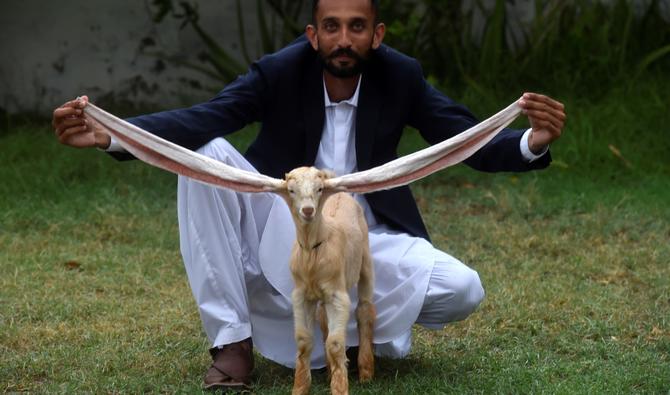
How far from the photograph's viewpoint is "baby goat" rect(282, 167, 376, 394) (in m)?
3.76

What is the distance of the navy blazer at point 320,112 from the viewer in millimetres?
4496

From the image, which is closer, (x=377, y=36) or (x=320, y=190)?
(x=320, y=190)

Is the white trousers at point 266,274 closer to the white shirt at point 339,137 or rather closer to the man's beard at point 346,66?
the white shirt at point 339,137

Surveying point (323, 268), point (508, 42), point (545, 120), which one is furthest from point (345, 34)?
point (508, 42)

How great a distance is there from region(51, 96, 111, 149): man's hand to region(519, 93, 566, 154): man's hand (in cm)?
140

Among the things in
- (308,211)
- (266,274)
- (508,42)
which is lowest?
(266,274)

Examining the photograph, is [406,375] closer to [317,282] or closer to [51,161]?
[317,282]

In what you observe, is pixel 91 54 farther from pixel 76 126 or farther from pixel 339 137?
pixel 76 126

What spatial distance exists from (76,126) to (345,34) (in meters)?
1.01

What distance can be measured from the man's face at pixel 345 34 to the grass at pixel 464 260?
115 centimetres

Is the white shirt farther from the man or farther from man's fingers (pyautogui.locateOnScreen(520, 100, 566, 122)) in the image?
man's fingers (pyautogui.locateOnScreen(520, 100, 566, 122))

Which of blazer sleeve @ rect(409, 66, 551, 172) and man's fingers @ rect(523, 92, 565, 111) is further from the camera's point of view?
blazer sleeve @ rect(409, 66, 551, 172)

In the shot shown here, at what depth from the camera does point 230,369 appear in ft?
14.2

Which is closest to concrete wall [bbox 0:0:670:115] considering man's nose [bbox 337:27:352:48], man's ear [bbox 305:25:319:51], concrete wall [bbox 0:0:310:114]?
concrete wall [bbox 0:0:310:114]
